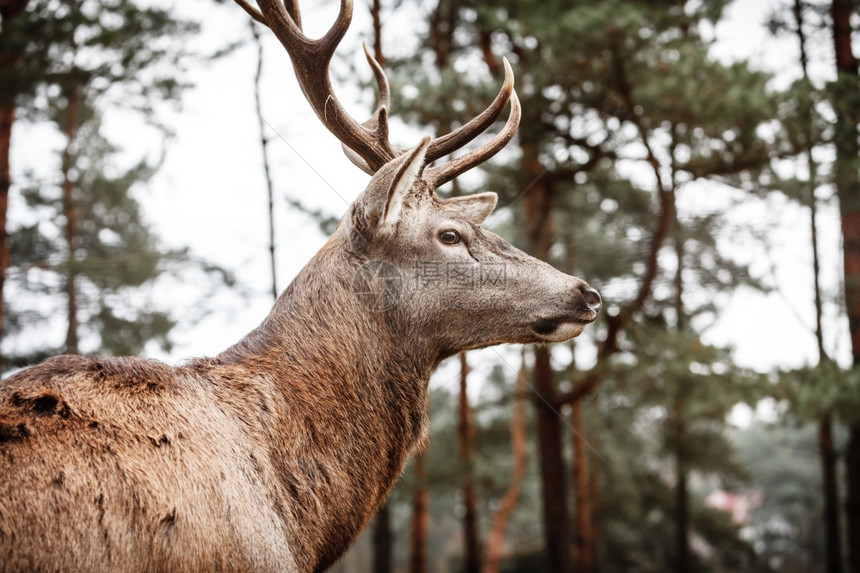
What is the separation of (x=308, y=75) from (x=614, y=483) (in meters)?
20.9

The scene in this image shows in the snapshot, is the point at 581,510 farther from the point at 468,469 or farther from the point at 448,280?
the point at 448,280

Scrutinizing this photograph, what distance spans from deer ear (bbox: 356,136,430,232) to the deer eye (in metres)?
0.26

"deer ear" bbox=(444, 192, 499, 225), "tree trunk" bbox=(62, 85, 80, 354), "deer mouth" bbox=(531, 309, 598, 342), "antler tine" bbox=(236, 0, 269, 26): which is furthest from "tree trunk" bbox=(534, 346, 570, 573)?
"antler tine" bbox=(236, 0, 269, 26)

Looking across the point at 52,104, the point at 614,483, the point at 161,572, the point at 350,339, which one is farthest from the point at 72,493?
the point at 614,483

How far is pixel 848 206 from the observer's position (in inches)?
421

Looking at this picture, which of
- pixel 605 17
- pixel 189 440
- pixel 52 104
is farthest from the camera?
pixel 52 104

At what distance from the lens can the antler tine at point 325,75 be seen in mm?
3912

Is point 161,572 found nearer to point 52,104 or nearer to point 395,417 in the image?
point 395,417

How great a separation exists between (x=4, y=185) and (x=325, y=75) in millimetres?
8602

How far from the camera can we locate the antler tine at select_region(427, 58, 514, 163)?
152 inches

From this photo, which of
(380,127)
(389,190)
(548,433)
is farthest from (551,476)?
(389,190)

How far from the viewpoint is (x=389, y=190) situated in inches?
131

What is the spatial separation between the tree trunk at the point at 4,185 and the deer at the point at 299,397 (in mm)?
7747

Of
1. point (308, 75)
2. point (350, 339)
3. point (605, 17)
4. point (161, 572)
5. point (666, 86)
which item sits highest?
point (605, 17)
